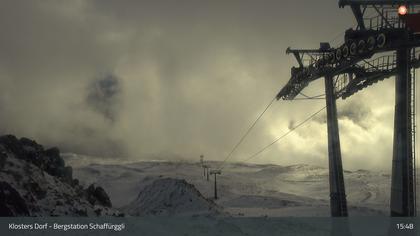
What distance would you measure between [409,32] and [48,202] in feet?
74.7

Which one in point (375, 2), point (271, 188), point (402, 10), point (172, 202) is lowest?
point (271, 188)

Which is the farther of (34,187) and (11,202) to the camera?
(34,187)

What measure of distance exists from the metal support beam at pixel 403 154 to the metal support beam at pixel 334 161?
24.2 ft

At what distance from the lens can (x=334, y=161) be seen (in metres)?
33.1

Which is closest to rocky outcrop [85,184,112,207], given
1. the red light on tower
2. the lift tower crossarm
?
the lift tower crossarm

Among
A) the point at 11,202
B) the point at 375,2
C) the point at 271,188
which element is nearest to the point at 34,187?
the point at 11,202

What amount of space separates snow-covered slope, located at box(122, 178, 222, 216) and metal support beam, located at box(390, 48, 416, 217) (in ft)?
69.7

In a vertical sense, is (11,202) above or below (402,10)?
below

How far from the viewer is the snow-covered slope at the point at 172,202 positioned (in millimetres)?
46150

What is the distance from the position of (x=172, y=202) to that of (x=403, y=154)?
28.4 meters

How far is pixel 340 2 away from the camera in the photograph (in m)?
27.9

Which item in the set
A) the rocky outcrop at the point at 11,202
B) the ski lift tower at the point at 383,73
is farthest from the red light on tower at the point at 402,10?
the rocky outcrop at the point at 11,202

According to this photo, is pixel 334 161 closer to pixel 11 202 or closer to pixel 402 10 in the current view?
pixel 402 10

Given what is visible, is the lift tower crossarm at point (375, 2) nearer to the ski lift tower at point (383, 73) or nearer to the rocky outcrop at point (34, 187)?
the ski lift tower at point (383, 73)
